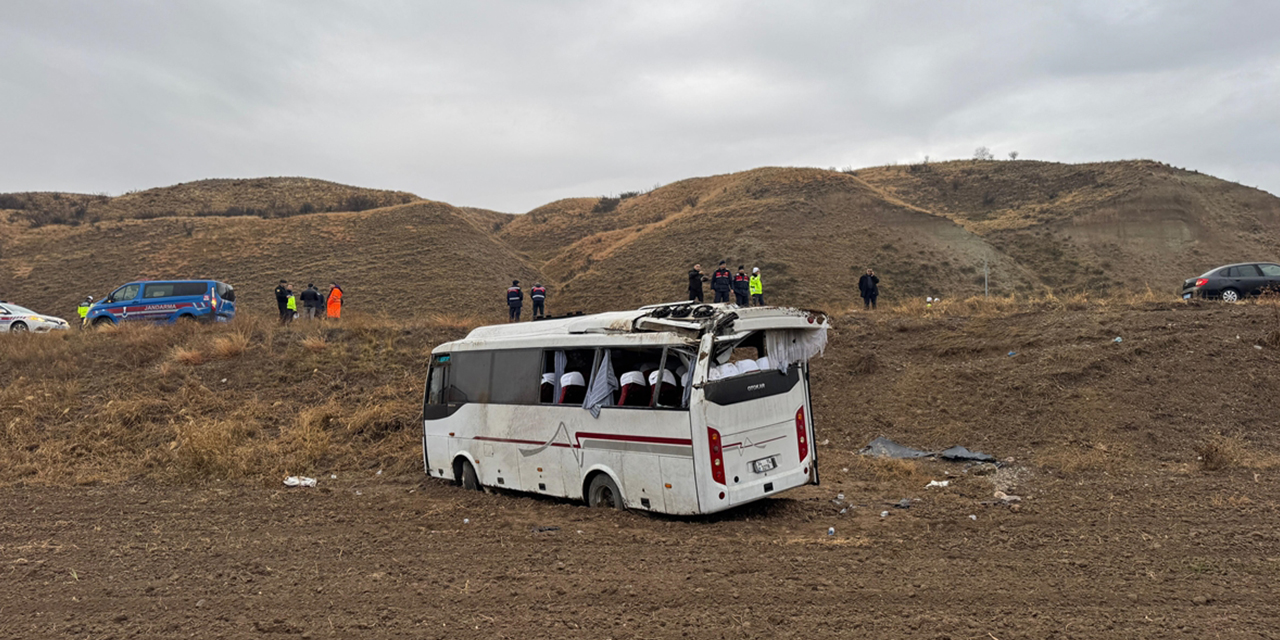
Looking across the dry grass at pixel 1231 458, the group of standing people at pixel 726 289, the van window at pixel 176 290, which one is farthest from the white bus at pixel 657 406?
the van window at pixel 176 290

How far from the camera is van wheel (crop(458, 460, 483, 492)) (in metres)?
10.9

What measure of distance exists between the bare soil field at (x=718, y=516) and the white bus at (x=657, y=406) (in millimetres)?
451

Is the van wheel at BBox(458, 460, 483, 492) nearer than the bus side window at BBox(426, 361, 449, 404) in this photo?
Yes

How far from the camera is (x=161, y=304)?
24.7m

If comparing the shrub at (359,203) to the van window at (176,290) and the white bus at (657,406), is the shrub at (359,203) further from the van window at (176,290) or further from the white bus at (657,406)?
the white bus at (657,406)

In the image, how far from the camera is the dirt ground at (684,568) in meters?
5.10

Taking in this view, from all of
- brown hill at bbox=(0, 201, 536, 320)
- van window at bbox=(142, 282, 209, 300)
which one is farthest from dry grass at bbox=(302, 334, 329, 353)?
brown hill at bbox=(0, 201, 536, 320)

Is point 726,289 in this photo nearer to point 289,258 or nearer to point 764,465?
point 764,465

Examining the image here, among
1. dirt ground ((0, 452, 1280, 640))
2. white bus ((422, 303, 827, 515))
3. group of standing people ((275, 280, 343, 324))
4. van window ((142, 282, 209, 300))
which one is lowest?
dirt ground ((0, 452, 1280, 640))

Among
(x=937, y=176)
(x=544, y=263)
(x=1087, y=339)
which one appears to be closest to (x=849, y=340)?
(x=1087, y=339)

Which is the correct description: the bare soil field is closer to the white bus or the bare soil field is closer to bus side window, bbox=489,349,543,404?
the white bus

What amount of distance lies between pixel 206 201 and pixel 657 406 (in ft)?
212

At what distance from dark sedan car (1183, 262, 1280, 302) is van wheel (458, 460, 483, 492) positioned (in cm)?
2301

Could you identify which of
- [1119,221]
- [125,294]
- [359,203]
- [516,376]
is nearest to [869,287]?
Result: [516,376]
